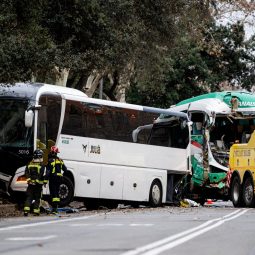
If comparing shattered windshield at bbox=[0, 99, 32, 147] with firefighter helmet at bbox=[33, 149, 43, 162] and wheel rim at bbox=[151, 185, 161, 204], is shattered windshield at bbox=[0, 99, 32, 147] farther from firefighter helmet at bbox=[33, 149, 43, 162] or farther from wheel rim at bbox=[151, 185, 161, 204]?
wheel rim at bbox=[151, 185, 161, 204]

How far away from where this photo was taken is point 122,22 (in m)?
28.0

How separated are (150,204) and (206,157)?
308 centimetres

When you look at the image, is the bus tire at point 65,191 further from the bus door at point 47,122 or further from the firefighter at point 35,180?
the firefighter at point 35,180

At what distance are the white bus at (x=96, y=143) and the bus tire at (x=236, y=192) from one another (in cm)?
215

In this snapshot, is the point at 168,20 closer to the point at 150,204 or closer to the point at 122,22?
the point at 122,22

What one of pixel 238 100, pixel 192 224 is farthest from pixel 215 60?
pixel 192 224

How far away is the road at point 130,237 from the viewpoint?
12289 millimetres

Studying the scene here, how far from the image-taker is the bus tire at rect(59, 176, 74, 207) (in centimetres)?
2572

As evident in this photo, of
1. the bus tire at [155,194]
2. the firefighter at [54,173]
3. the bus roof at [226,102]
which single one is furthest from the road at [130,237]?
the bus roof at [226,102]

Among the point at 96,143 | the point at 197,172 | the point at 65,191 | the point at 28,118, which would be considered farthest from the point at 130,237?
the point at 197,172

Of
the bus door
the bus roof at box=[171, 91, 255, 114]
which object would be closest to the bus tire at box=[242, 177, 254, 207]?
the bus roof at box=[171, 91, 255, 114]

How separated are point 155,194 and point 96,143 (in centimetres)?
409

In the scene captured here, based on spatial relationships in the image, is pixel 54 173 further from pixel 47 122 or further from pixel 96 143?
pixel 96 143

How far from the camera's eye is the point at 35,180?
23219 mm
